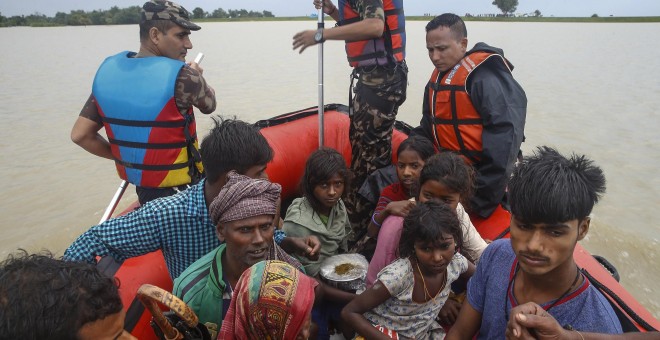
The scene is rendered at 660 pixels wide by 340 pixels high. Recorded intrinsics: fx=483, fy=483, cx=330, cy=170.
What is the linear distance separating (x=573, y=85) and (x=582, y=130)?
144 inches

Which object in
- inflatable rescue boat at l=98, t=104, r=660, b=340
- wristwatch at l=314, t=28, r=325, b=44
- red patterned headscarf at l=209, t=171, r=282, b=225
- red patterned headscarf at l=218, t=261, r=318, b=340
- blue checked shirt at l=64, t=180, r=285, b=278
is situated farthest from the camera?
wristwatch at l=314, t=28, r=325, b=44

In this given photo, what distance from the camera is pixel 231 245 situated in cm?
157

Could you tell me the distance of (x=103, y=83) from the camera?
7.80ft

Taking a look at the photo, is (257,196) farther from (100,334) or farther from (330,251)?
(330,251)

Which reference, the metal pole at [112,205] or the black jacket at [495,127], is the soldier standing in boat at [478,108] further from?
the metal pole at [112,205]

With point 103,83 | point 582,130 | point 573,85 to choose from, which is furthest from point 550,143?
point 103,83

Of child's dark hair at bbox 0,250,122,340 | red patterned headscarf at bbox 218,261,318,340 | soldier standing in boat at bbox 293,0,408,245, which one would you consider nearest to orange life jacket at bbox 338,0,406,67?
soldier standing in boat at bbox 293,0,408,245

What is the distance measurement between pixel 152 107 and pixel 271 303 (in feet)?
4.86

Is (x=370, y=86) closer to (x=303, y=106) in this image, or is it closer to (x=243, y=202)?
(x=243, y=202)

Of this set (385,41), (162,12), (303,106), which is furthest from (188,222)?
(303,106)

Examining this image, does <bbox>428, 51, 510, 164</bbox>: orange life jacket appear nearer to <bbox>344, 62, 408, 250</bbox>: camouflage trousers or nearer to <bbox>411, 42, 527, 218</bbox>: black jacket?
<bbox>411, 42, 527, 218</bbox>: black jacket

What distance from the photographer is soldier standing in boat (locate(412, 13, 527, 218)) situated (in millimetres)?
2451

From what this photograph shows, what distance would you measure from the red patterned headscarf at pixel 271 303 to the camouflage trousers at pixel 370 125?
157 centimetres

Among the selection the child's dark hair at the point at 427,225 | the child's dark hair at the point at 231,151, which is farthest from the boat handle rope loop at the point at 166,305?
the child's dark hair at the point at 427,225
